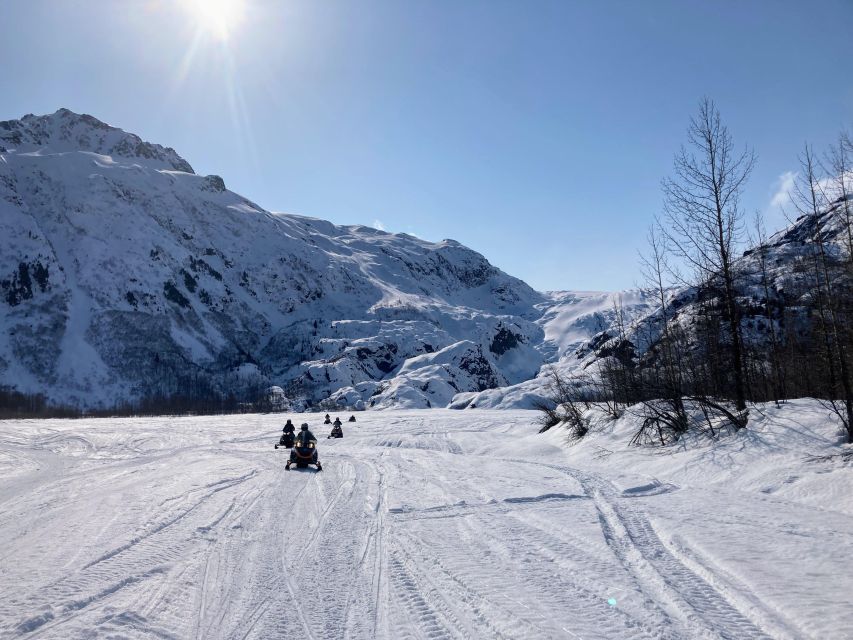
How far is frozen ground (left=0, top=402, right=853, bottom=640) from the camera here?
443 centimetres

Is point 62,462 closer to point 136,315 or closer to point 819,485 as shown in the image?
point 819,485

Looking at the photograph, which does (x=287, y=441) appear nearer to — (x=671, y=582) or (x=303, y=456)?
(x=303, y=456)

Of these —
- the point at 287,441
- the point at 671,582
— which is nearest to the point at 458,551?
the point at 671,582

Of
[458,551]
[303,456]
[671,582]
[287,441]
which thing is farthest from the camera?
[287,441]

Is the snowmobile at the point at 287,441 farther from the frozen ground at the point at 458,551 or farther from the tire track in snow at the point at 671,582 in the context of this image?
the tire track in snow at the point at 671,582

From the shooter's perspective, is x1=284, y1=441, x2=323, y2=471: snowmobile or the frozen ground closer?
the frozen ground

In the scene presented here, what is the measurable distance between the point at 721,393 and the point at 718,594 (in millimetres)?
13149

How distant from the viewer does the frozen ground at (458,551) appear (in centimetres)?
443

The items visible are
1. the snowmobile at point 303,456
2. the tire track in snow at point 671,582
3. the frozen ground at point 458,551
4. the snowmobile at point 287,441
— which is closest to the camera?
the tire track in snow at point 671,582

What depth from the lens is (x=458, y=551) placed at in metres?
6.40

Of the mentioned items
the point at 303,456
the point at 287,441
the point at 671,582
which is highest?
the point at 303,456

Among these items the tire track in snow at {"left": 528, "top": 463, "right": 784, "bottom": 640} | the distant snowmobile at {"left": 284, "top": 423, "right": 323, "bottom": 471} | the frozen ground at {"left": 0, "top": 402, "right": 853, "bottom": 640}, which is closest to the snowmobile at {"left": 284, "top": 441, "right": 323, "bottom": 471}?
the distant snowmobile at {"left": 284, "top": 423, "right": 323, "bottom": 471}

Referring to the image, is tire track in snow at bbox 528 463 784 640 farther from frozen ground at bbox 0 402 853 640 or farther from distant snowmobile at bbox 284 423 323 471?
distant snowmobile at bbox 284 423 323 471

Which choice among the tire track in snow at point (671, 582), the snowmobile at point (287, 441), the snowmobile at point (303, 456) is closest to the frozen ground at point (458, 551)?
the tire track in snow at point (671, 582)
